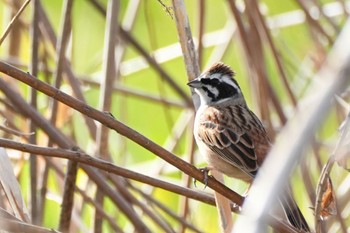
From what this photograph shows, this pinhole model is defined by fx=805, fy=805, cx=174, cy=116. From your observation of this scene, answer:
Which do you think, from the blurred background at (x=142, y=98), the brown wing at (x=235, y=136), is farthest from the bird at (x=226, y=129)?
the blurred background at (x=142, y=98)

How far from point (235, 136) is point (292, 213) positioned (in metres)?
0.69

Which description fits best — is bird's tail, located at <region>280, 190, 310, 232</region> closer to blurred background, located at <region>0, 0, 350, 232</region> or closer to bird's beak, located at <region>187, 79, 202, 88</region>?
blurred background, located at <region>0, 0, 350, 232</region>

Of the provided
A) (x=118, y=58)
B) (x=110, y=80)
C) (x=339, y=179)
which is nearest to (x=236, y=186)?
(x=339, y=179)

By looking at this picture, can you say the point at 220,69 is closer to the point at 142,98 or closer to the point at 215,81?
the point at 215,81

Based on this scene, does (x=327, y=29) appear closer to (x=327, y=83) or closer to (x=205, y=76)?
(x=205, y=76)

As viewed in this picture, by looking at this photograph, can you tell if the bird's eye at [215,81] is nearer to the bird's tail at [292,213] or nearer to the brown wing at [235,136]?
the brown wing at [235,136]

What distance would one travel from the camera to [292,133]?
1.46 metres

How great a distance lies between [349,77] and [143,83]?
5.16m

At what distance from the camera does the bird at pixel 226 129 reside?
3.51m

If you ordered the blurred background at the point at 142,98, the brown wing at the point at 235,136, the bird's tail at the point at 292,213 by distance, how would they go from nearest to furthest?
the bird's tail at the point at 292,213 → the brown wing at the point at 235,136 → the blurred background at the point at 142,98

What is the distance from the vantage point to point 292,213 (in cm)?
312

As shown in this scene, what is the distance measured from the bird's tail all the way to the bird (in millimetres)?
293

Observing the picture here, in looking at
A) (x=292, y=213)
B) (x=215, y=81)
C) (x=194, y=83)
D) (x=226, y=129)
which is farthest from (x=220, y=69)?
(x=292, y=213)

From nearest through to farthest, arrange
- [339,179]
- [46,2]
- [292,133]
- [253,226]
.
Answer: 1. [253,226]
2. [292,133]
3. [339,179]
4. [46,2]
